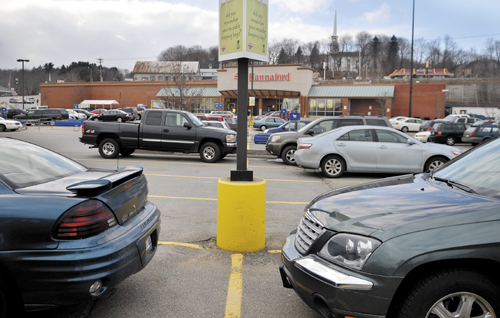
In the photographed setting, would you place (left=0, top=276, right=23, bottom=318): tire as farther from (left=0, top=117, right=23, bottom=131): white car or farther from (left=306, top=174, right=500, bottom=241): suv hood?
(left=0, top=117, right=23, bottom=131): white car

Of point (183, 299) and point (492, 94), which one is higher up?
point (492, 94)

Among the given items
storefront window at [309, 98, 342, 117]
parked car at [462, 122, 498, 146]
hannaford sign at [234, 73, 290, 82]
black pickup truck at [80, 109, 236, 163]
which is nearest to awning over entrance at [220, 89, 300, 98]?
hannaford sign at [234, 73, 290, 82]

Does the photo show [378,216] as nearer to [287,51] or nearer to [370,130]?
[370,130]

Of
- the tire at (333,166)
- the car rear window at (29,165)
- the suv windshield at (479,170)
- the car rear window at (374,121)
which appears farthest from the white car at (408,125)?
the car rear window at (29,165)

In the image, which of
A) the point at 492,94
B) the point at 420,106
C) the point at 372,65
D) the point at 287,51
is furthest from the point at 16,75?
the point at 492,94

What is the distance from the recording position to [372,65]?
12838cm

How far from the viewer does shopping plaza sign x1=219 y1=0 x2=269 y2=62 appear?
16.0 feet

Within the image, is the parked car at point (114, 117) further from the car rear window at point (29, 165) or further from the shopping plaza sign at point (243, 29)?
the car rear window at point (29, 165)

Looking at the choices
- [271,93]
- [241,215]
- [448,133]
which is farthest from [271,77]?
[241,215]

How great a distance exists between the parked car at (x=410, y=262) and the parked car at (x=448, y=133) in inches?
1025

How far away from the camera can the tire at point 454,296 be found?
241 centimetres

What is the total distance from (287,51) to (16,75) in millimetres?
94450

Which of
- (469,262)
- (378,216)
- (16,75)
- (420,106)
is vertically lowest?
(469,262)

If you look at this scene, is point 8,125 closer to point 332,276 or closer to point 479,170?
point 332,276
